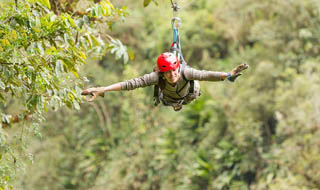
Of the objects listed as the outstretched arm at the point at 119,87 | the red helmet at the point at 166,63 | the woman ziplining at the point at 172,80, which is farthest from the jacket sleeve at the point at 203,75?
the outstretched arm at the point at 119,87

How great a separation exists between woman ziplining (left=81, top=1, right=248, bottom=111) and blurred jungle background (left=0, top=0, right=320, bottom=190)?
1.53 m

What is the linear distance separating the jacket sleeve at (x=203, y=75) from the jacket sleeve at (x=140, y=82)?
258 mm

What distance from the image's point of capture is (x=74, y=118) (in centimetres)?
1428

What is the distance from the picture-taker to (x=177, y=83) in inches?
150

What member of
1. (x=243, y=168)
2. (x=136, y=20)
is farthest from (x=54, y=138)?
(x=243, y=168)

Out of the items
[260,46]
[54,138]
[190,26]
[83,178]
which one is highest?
[190,26]

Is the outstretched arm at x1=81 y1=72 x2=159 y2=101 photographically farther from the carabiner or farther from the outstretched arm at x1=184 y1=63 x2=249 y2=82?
the carabiner

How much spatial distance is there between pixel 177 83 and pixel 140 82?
0.37 m

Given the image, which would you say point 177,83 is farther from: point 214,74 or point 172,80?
point 214,74

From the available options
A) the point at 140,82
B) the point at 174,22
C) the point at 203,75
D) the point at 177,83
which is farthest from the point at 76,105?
the point at 174,22

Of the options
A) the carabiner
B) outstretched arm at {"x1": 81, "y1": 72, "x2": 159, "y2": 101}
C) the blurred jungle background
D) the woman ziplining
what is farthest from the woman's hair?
the blurred jungle background

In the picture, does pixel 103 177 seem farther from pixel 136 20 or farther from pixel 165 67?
pixel 165 67

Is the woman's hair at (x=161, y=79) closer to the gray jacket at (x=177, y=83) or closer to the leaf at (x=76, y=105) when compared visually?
the gray jacket at (x=177, y=83)

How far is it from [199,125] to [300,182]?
3.73 meters
